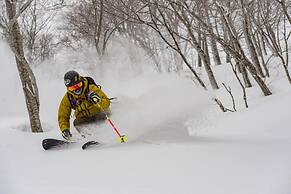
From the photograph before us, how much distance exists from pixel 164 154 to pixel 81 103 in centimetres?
225

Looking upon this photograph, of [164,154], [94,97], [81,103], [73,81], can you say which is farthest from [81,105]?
[164,154]

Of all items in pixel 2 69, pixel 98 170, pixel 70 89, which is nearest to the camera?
pixel 98 170

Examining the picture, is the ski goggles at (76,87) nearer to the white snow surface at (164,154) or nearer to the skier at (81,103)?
the skier at (81,103)

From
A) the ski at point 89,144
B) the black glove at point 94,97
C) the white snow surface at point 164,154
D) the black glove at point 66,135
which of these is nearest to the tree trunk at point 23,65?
the white snow surface at point 164,154

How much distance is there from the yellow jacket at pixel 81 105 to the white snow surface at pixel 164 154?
1.10ft

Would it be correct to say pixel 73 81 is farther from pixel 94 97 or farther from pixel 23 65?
pixel 23 65

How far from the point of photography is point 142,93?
6145 mm

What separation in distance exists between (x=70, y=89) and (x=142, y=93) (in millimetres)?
1401

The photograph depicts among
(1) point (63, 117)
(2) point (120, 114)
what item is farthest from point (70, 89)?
(2) point (120, 114)

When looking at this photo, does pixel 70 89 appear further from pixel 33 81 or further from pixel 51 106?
pixel 51 106

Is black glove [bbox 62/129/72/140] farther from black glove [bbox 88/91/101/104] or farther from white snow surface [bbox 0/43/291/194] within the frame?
black glove [bbox 88/91/101/104]

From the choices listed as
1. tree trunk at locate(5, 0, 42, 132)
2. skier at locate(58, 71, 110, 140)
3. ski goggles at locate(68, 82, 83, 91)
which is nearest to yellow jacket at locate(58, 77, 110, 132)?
skier at locate(58, 71, 110, 140)

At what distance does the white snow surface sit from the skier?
25 centimetres

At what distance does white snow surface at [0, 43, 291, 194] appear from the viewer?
2912 millimetres
